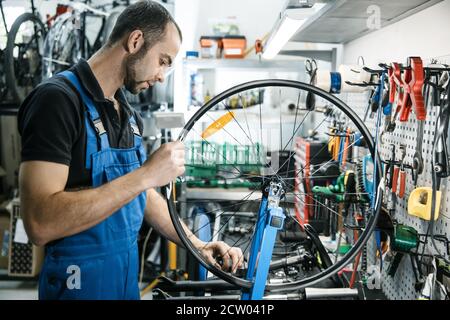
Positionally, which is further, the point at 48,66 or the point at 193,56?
the point at 48,66

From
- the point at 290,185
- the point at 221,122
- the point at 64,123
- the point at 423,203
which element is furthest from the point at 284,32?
the point at 64,123

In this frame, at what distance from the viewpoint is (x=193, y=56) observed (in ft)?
8.97

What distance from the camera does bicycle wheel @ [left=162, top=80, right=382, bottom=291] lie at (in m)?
1.02

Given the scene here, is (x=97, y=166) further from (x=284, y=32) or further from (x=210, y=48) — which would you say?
(x=210, y=48)

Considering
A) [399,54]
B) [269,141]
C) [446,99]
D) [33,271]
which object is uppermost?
[399,54]

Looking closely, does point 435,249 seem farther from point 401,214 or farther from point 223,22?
point 223,22

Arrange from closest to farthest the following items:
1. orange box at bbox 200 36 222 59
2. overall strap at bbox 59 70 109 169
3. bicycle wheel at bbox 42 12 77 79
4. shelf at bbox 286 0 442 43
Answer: overall strap at bbox 59 70 109 169 → shelf at bbox 286 0 442 43 → bicycle wheel at bbox 42 12 77 79 → orange box at bbox 200 36 222 59

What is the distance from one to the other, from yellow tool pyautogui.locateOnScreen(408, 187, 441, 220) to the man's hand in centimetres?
53

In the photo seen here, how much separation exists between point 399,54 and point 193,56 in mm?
1589

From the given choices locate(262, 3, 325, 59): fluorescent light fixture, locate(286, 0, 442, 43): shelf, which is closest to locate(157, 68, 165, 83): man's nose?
locate(262, 3, 325, 59): fluorescent light fixture

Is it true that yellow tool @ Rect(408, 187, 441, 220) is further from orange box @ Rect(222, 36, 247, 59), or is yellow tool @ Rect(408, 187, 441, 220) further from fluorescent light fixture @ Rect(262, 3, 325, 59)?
orange box @ Rect(222, 36, 247, 59)

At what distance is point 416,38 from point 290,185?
2.36 feet

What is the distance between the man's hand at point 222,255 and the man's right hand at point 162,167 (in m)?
0.31
